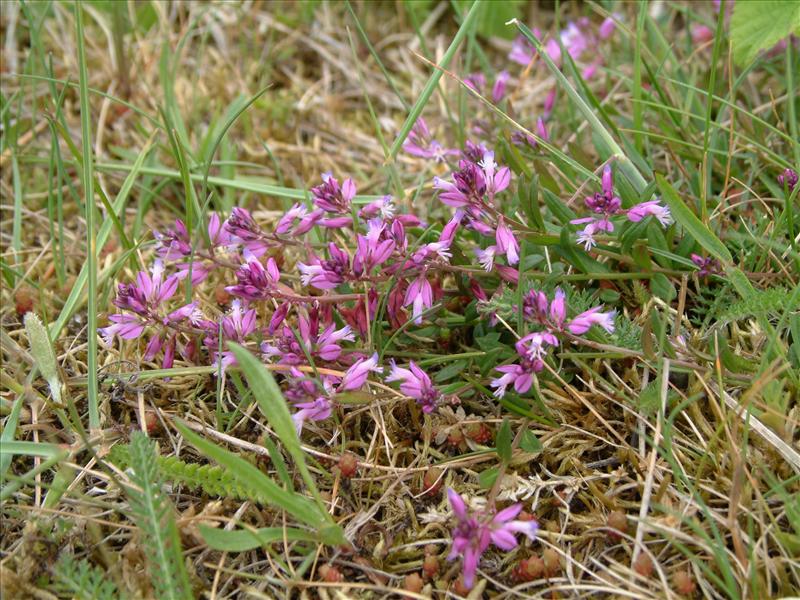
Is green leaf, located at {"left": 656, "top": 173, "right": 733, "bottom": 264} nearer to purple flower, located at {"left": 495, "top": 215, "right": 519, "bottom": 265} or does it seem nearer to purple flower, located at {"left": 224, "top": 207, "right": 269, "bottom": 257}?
purple flower, located at {"left": 495, "top": 215, "right": 519, "bottom": 265}

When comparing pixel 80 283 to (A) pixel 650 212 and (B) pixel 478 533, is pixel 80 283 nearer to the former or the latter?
(B) pixel 478 533

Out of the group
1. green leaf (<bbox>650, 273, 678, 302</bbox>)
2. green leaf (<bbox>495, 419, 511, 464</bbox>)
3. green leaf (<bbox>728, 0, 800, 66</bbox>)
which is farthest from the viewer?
green leaf (<bbox>728, 0, 800, 66</bbox>)

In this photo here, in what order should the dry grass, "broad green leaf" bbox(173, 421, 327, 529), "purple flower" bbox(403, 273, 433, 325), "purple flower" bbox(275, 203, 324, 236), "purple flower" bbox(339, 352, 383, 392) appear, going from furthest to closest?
1. "purple flower" bbox(275, 203, 324, 236)
2. "purple flower" bbox(403, 273, 433, 325)
3. "purple flower" bbox(339, 352, 383, 392)
4. the dry grass
5. "broad green leaf" bbox(173, 421, 327, 529)

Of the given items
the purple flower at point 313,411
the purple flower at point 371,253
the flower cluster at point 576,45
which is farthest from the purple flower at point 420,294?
the flower cluster at point 576,45

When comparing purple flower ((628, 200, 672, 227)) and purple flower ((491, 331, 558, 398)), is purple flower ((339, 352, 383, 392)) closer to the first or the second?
purple flower ((491, 331, 558, 398))

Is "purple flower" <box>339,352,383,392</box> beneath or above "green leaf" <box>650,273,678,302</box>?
beneath

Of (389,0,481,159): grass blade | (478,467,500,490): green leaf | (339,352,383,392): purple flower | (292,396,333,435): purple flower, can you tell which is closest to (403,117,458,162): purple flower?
(389,0,481,159): grass blade

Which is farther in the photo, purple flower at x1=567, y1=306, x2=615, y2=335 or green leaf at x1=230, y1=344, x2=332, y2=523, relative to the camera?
purple flower at x1=567, y1=306, x2=615, y2=335

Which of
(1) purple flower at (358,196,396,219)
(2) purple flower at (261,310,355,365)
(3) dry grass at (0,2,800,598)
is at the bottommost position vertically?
(3) dry grass at (0,2,800,598)
